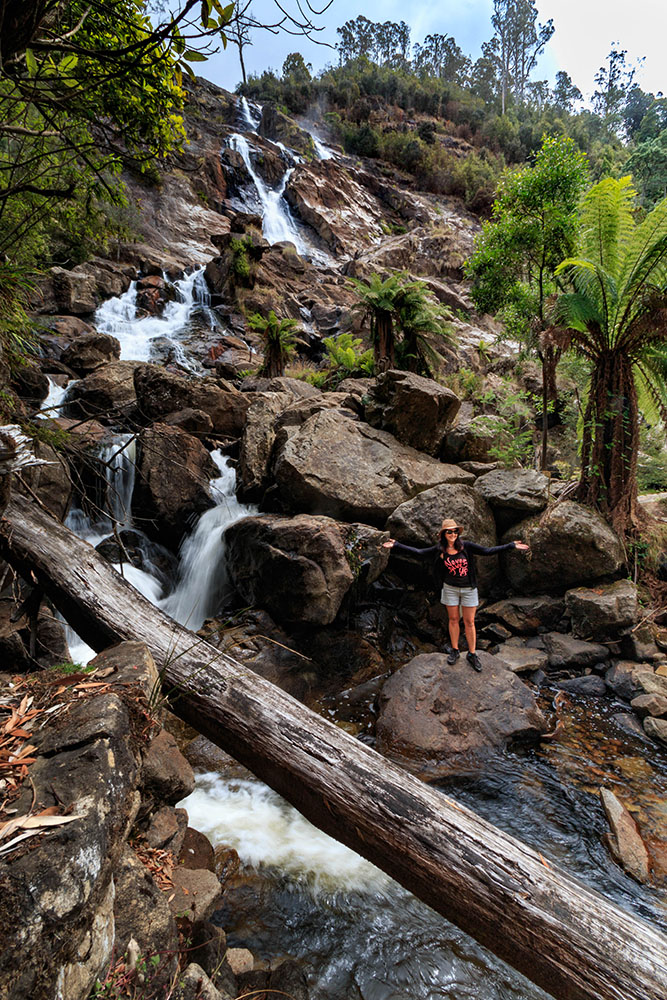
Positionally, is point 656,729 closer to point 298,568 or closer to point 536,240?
point 298,568

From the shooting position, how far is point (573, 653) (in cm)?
570

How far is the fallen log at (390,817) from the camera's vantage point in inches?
75.4

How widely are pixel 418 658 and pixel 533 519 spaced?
2751 mm

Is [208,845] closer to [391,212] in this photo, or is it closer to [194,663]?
[194,663]

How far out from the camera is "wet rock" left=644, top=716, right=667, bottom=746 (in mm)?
4566

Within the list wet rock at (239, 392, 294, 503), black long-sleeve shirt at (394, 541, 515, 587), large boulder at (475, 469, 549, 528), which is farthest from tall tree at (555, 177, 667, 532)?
wet rock at (239, 392, 294, 503)

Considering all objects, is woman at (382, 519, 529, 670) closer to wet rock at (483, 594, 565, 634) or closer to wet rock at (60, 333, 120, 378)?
wet rock at (483, 594, 565, 634)

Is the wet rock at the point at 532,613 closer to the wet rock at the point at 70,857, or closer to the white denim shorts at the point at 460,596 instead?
the white denim shorts at the point at 460,596

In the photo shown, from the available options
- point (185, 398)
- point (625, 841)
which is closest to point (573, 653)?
point (625, 841)

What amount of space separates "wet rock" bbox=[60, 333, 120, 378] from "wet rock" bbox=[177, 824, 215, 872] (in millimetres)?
10802

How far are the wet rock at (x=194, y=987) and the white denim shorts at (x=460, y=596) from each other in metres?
4.03

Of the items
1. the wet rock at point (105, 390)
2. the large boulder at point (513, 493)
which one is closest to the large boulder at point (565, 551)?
the large boulder at point (513, 493)

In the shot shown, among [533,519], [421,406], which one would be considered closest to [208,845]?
[533,519]

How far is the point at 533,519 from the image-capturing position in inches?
261
